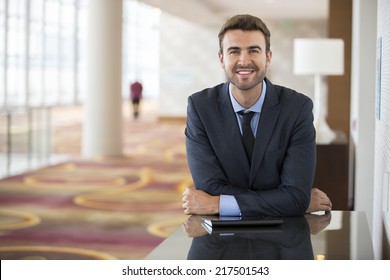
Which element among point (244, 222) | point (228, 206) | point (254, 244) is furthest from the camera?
point (228, 206)

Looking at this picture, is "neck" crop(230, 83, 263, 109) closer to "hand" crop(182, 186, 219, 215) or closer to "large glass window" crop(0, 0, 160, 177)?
"hand" crop(182, 186, 219, 215)

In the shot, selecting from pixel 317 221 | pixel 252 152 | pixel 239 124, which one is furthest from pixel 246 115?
pixel 317 221

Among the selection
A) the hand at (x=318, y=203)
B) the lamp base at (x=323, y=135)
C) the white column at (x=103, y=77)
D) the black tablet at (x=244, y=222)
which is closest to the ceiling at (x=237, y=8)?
the white column at (x=103, y=77)

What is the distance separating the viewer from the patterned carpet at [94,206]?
645 centimetres

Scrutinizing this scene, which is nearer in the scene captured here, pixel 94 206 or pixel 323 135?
pixel 323 135

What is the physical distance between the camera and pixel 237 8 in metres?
20.4

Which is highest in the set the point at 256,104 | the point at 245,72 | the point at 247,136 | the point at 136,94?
the point at 136,94

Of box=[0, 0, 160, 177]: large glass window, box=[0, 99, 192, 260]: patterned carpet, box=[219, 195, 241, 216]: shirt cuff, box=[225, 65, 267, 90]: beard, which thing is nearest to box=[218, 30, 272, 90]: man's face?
box=[225, 65, 267, 90]: beard

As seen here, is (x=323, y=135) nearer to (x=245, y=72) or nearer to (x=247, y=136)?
(x=247, y=136)

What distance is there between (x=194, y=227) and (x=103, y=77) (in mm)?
10982

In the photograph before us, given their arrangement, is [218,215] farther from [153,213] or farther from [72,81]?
[72,81]

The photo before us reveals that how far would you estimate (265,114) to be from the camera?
119 inches

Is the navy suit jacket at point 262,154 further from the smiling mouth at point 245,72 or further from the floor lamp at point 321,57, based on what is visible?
the floor lamp at point 321,57

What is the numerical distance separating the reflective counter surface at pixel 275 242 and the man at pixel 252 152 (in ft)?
0.37
